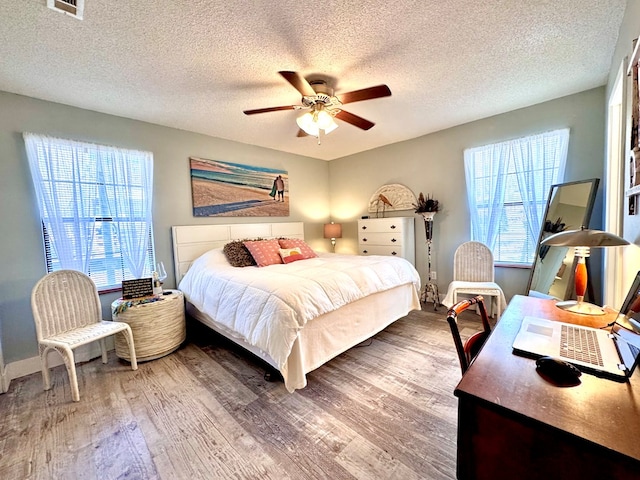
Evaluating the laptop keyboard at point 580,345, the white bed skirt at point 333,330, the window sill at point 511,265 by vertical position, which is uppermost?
the laptop keyboard at point 580,345


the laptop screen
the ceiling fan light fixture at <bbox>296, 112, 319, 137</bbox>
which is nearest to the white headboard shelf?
the ceiling fan light fixture at <bbox>296, 112, 319, 137</bbox>

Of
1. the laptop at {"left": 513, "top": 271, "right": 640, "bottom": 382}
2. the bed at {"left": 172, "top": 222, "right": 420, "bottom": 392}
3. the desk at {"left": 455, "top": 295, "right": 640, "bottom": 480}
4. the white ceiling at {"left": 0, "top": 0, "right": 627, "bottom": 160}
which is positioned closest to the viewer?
the desk at {"left": 455, "top": 295, "right": 640, "bottom": 480}

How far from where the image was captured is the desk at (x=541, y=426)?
2.01 ft

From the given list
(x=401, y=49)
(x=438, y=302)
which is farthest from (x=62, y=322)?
(x=438, y=302)

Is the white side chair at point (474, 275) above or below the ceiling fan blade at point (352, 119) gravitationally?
below

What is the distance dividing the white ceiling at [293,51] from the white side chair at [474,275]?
1.64m

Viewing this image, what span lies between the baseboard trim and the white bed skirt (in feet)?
2.95

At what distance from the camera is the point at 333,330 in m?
2.20

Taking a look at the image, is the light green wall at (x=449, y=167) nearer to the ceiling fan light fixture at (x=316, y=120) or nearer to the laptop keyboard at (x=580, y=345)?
the ceiling fan light fixture at (x=316, y=120)

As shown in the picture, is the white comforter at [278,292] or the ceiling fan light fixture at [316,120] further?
the ceiling fan light fixture at [316,120]

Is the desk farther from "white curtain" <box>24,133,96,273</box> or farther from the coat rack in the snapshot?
"white curtain" <box>24,133,96,273</box>

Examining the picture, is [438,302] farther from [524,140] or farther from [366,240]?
[524,140]

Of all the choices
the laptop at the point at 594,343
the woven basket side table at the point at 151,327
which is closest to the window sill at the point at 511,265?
the laptop at the point at 594,343

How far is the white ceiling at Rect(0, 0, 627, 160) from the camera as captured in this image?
1.52 m
